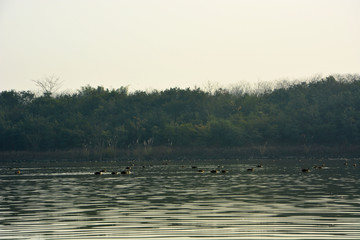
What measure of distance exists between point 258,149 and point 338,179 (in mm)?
63171

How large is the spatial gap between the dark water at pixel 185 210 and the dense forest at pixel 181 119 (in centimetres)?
6866

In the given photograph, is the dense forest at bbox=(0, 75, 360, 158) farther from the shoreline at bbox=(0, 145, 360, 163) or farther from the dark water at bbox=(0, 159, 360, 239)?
the dark water at bbox=(0, 159, 360, 239)

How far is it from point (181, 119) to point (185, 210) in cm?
10605

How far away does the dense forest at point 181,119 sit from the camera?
120625mm

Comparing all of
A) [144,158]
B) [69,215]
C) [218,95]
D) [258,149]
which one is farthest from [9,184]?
[218,95]

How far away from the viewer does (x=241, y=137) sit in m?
123

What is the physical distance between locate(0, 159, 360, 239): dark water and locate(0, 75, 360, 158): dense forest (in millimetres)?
68664

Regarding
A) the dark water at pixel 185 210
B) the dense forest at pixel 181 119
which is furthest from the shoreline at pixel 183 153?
the dark water at pixel 185 210

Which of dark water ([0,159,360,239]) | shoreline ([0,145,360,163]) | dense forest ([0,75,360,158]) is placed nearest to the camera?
dark water ([0,159,360,239])

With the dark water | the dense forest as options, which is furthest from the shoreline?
the dark water

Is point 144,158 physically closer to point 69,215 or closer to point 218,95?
point 218,95

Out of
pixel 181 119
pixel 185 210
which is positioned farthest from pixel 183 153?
pixel 185 210

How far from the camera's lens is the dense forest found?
121 m

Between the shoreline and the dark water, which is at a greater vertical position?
the shoreline
